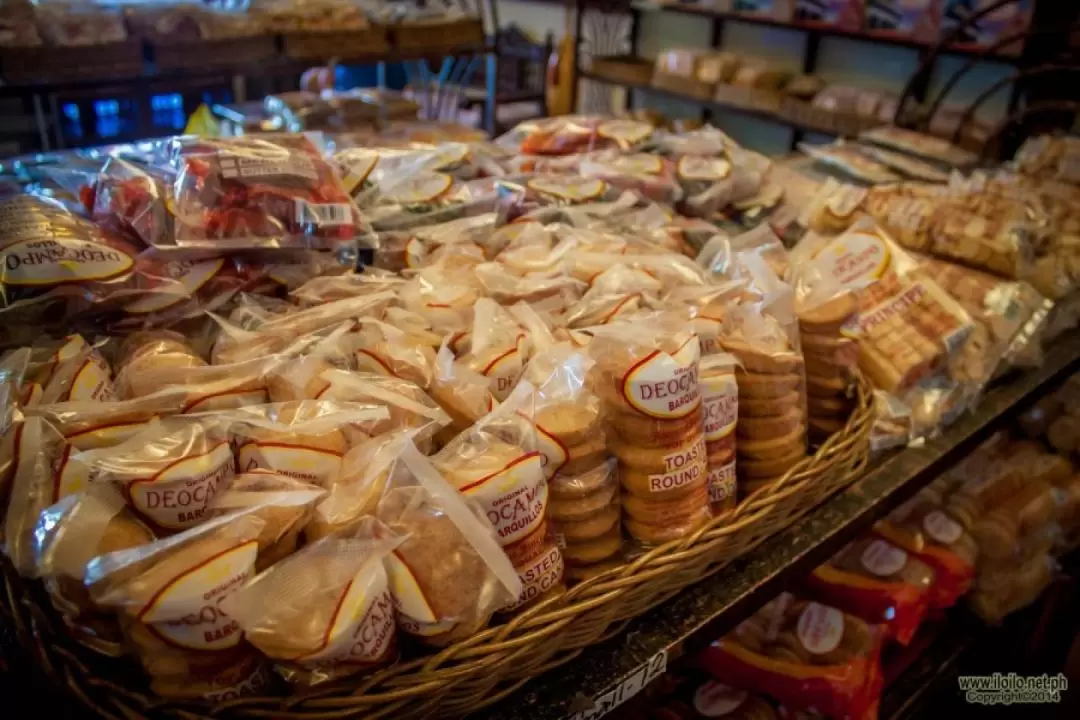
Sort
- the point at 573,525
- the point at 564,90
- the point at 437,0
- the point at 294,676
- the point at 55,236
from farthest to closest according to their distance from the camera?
→ the point at 564,90
the point at 437,0
the point at 55,236
the point at 573,525
the point at 294,676

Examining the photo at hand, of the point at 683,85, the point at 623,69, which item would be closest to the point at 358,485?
the point at 683,85

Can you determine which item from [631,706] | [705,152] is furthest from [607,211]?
[631,706]

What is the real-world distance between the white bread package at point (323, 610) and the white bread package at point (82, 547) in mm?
115

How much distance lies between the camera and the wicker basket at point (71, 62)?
218 centimetres

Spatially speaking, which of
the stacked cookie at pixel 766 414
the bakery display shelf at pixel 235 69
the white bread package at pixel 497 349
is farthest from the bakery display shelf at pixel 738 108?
the white bread package at pixel 497 349

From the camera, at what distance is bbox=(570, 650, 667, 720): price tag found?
757 millimetres

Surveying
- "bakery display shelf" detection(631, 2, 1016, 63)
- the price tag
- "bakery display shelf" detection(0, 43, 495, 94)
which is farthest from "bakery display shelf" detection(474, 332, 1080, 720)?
"bakery display shelf" detection(0, 43, 495, 94)

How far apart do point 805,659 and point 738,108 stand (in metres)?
2.74

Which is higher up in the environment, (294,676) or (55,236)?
(55,236)

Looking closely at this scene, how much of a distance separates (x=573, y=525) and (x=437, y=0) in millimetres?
2975

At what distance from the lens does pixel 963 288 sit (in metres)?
1.37

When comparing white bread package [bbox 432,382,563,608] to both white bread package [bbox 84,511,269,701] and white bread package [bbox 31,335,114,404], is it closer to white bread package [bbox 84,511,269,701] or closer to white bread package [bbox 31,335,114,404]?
white bread package [bbox 84,511,269,701]

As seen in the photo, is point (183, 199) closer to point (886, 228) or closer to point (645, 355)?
point (645, 355)

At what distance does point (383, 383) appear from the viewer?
2.66ft
